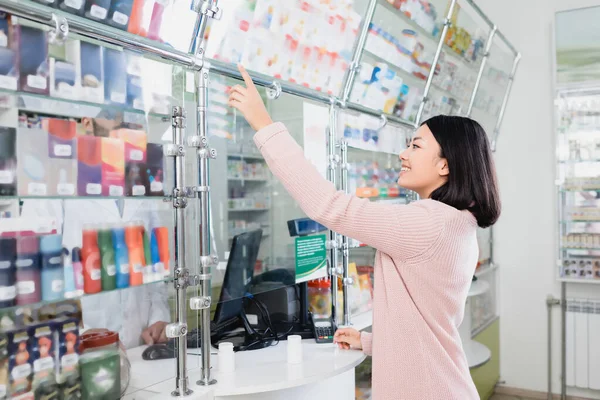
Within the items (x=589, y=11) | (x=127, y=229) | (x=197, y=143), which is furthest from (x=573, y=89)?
(x=127, y=229)

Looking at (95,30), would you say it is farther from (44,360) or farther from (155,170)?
(44,360)

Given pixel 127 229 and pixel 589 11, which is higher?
pixel 589 11

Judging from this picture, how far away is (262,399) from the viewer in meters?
1.79

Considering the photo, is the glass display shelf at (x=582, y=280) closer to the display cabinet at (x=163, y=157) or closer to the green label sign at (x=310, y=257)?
the display cabinet at (x=163, y=157)

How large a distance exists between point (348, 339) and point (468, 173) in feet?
2.62

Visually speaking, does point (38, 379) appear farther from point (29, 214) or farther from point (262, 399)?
point (262, 399)

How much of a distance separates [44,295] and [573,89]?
440 centimetres

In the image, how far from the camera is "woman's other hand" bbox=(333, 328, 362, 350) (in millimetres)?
1929

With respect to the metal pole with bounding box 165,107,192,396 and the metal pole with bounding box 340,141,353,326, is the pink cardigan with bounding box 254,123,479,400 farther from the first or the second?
the metal pole with bounding box 340,141,353,326

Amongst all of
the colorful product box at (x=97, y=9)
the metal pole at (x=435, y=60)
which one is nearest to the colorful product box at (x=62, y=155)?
the colorful product box at (x=97, y=9)

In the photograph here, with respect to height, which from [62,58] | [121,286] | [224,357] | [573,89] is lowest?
[224,357]

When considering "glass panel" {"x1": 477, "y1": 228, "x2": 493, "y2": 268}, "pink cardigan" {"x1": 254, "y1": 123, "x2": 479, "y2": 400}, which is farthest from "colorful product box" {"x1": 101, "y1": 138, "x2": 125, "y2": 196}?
"glass panel" {"x1": 477, "y1": 228, "x2": 493, "y2": 268}

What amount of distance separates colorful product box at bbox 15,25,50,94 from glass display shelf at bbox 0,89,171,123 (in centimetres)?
2

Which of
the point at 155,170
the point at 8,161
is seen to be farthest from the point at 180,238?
the point at 8,161
